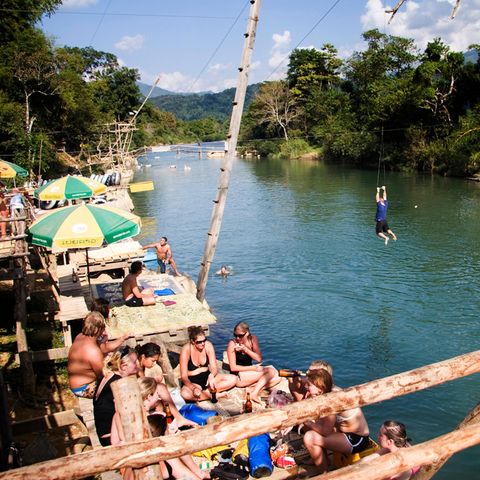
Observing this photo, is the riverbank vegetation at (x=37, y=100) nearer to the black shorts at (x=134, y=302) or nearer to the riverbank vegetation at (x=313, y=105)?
the riverbank vegetation at (x=313, y=105)

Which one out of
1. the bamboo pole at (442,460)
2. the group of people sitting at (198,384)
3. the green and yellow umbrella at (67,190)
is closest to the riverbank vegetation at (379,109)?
the green and yellow umbrella at (67,190)

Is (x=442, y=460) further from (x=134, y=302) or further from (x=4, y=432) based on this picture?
(x=134, y=302)

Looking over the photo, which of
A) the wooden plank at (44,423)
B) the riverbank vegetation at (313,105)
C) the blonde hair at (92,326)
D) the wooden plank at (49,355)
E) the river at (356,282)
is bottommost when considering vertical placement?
the river at (356,282)

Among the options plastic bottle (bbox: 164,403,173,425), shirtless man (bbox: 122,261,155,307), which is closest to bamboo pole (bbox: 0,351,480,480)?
plastic bottle (bbox: 164,403,173,425)

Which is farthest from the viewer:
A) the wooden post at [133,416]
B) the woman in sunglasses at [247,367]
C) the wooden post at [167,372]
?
the woman in sunglasses at [247,367]

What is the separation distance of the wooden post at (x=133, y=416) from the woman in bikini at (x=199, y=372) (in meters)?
4.61

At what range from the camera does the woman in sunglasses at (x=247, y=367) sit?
345 inches

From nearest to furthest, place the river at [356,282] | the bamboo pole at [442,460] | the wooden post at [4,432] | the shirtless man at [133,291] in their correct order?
the bamboo pole at [442,460], the wooden post at [4,432], the shirtless man at [133,291], the river at [356,282]

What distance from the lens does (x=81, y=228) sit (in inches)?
393

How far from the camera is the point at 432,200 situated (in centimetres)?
3619

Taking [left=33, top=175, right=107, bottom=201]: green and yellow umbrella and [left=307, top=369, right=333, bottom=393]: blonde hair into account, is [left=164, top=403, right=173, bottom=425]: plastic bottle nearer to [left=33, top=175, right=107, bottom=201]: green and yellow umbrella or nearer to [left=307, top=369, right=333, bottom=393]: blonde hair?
[left=307, top=369, right=333, bottom=393]: blonde hair

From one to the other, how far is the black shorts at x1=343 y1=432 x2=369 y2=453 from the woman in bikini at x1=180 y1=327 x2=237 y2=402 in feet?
9.71

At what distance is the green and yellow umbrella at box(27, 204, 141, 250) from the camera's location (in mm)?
9852

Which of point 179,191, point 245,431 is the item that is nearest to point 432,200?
point 179,191
